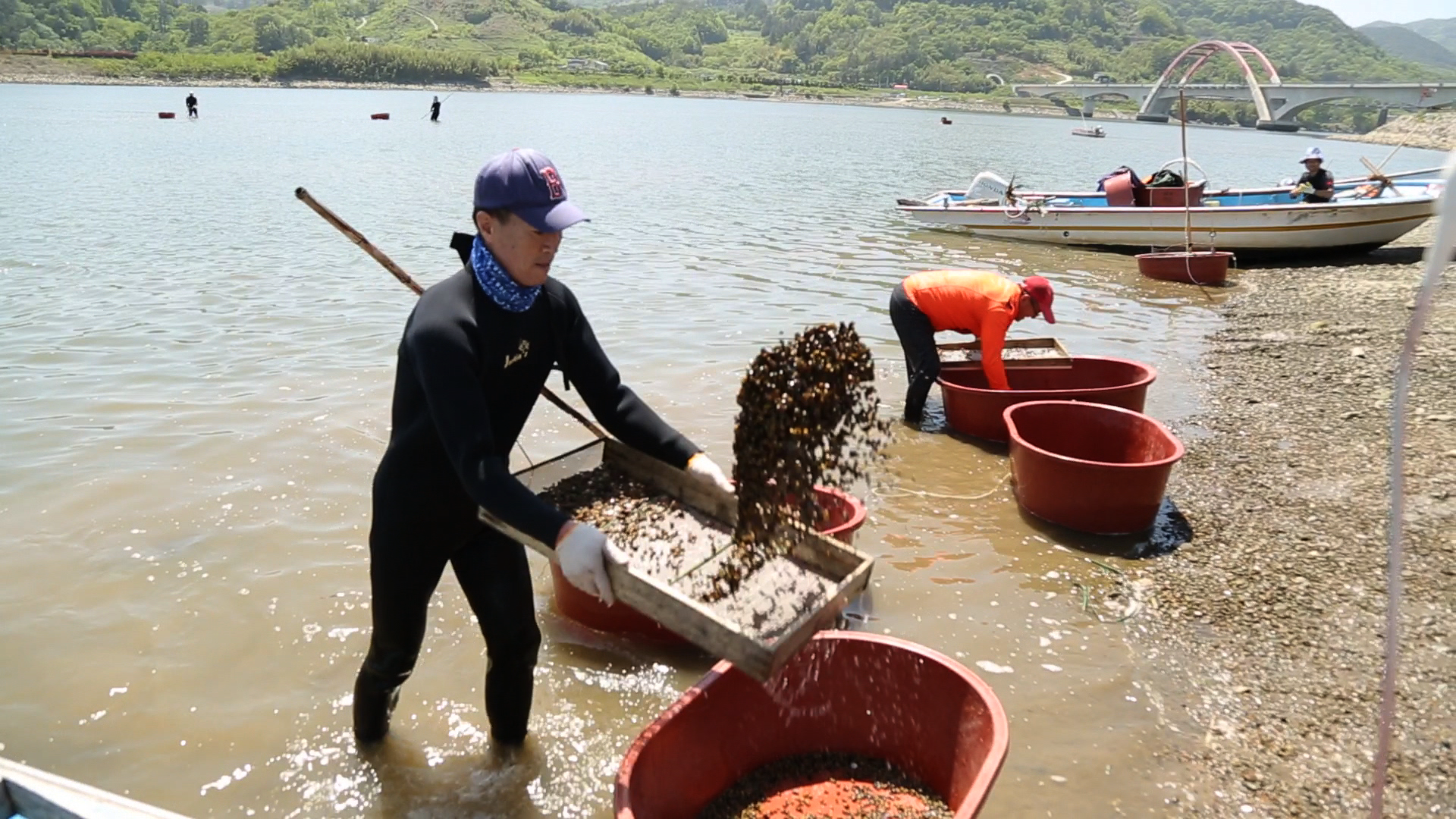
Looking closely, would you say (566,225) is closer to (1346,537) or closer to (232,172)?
(1346,537)

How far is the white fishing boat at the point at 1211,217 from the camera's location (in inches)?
614

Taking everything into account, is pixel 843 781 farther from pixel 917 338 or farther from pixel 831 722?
pixel 917 338

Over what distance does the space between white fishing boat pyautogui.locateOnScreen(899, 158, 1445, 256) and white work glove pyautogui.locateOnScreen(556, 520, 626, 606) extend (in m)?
14.2

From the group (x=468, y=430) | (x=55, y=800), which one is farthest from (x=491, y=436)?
(x=55, y=800)

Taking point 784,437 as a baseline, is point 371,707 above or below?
below

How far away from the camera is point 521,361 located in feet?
9.67

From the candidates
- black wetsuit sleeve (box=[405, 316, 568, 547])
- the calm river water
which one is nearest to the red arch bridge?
the calm river water

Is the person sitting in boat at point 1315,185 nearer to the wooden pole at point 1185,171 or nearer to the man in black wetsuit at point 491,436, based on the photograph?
the wooden pole at point 1185,171

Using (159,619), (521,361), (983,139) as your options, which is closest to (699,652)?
(521,361)

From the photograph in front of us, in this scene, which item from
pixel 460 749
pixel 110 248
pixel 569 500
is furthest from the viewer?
pixel 110 248

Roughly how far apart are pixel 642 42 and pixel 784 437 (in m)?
190

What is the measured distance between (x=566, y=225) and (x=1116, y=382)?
6117mm

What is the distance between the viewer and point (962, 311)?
7.08 meters

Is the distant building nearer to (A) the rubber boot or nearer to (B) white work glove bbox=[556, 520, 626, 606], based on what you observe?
(A) the rubber boot
